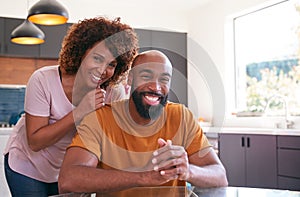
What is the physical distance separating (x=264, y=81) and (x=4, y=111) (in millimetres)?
3354

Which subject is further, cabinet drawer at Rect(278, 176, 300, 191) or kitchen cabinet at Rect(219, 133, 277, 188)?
kitchen cabinet at Rect(219, 133, 277, 188)

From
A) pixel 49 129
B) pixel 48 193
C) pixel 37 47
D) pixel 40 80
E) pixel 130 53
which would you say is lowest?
pixel 48 193

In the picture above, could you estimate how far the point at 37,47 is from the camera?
4930mm

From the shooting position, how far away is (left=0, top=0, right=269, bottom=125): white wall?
5.02 meters

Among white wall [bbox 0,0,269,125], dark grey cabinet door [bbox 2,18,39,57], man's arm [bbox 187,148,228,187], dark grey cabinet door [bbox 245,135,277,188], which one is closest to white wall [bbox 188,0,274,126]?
white wall [bbox 0,0,269,125]

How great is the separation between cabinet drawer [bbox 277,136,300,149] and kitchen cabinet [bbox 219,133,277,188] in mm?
71

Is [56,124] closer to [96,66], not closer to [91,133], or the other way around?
[91,133]

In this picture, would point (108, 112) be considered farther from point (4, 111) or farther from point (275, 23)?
point (4, 111)

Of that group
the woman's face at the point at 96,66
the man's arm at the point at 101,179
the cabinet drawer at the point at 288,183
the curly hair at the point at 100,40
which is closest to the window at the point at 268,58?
the cabinet drawer at the point at 288,183

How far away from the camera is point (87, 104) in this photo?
1486 mm

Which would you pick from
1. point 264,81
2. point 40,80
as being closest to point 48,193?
point 40,80

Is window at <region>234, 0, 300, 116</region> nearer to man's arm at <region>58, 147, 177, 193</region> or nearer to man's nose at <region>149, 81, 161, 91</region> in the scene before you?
man's nose at <region>149, 81, 161, 91</region>

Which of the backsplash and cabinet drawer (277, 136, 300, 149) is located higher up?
the backsplash

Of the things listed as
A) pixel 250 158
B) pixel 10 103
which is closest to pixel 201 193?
pixel 250 158
